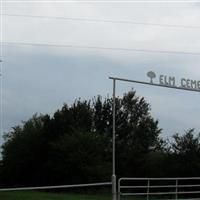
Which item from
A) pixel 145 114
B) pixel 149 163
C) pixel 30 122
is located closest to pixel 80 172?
pixel 149 163

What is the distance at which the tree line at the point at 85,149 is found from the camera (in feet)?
195

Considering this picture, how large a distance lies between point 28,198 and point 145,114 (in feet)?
227

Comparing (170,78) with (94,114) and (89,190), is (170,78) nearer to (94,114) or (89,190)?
(89,190)

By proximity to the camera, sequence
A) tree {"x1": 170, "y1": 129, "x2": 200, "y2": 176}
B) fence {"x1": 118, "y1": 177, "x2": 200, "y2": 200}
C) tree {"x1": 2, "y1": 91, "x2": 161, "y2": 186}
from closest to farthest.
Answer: fence {"x1": 118, "y1": 177, "x2": 200, "y2": 200}
tree {"x1": 170, "y1": 129, "x2": 200, "y2": 176}
tree {"x1": 2, "y1": 91, "x2": 161, "y2": 186}

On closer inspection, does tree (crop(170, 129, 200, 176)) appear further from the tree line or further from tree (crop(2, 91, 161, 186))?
tree (crop(2, 91, 161, 186))

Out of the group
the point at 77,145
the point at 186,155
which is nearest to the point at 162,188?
the point at 186,155

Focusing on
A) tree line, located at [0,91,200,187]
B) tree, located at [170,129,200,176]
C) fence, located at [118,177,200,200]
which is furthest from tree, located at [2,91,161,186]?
fence, located at [118,177,200,200]

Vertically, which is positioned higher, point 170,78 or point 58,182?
point 170,78

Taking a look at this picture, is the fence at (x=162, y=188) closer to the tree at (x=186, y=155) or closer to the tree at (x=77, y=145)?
the tree at (x=186, y=155)

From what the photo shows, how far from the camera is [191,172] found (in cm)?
5222

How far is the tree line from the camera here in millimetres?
59406

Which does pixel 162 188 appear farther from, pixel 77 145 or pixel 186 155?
pixel 77 145

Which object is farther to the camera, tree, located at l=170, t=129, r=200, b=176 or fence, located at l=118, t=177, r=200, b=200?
tree, located at l=170, t=129, r=200, b=176

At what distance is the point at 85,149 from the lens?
71.1 m
